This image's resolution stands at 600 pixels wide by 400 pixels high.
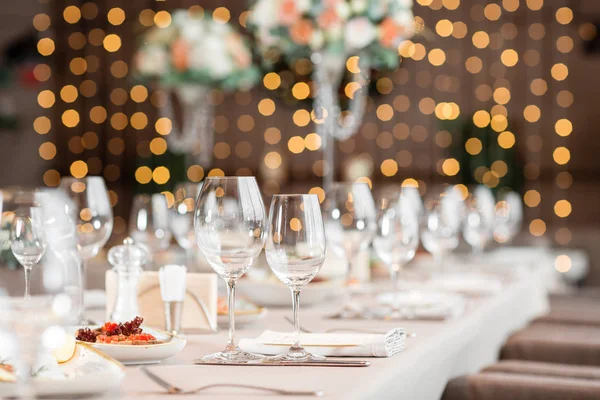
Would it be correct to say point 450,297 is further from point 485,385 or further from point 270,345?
point 270,345

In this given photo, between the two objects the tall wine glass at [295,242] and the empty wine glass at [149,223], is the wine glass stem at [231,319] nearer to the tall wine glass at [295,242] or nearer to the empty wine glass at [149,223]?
the tall wine glass at [295,242]

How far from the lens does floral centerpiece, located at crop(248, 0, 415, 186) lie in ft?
10.7

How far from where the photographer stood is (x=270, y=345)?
147 centimetres

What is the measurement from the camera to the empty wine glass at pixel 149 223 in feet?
7.84

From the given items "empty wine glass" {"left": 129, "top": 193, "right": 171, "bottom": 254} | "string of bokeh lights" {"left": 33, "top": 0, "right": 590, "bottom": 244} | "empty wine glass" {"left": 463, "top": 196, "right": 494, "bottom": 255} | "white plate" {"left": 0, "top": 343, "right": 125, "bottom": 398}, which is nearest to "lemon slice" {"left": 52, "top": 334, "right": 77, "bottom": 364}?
"white plate" {"left": 0, "top": 343, "right": 125, "bottom": 398}

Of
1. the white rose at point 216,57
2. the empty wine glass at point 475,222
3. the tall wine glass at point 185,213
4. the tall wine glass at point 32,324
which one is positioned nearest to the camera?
the tall wine glass at point 32,324

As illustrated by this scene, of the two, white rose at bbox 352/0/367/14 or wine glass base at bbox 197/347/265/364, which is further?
white rose at bbox 352/0/367/14

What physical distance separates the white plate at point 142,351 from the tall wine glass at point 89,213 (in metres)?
0.48

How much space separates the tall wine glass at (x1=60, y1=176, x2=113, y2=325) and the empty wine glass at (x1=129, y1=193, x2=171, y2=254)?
1.62ft

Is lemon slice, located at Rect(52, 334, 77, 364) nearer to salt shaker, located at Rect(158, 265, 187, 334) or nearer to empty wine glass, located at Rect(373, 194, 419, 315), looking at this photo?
salt shaker, located at Rect(158, 265, 187, 334)

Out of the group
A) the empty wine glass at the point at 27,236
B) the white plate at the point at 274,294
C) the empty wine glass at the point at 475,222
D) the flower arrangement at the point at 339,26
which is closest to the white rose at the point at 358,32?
the flower arrangement at the point at 339,26

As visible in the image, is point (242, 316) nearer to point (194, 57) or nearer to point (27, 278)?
point (27, 278)

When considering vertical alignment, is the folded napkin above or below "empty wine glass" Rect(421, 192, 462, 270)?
below

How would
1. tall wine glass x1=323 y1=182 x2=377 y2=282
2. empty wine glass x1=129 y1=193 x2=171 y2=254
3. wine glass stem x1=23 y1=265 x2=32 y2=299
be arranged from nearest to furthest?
wine glass stem x1=23 y1=265 x2=32 y2=299
tall wine glass x1=323 y1=182 x2=377 y2=282
empty wine glass x1=129 y1=193 x2=171 y2=254
